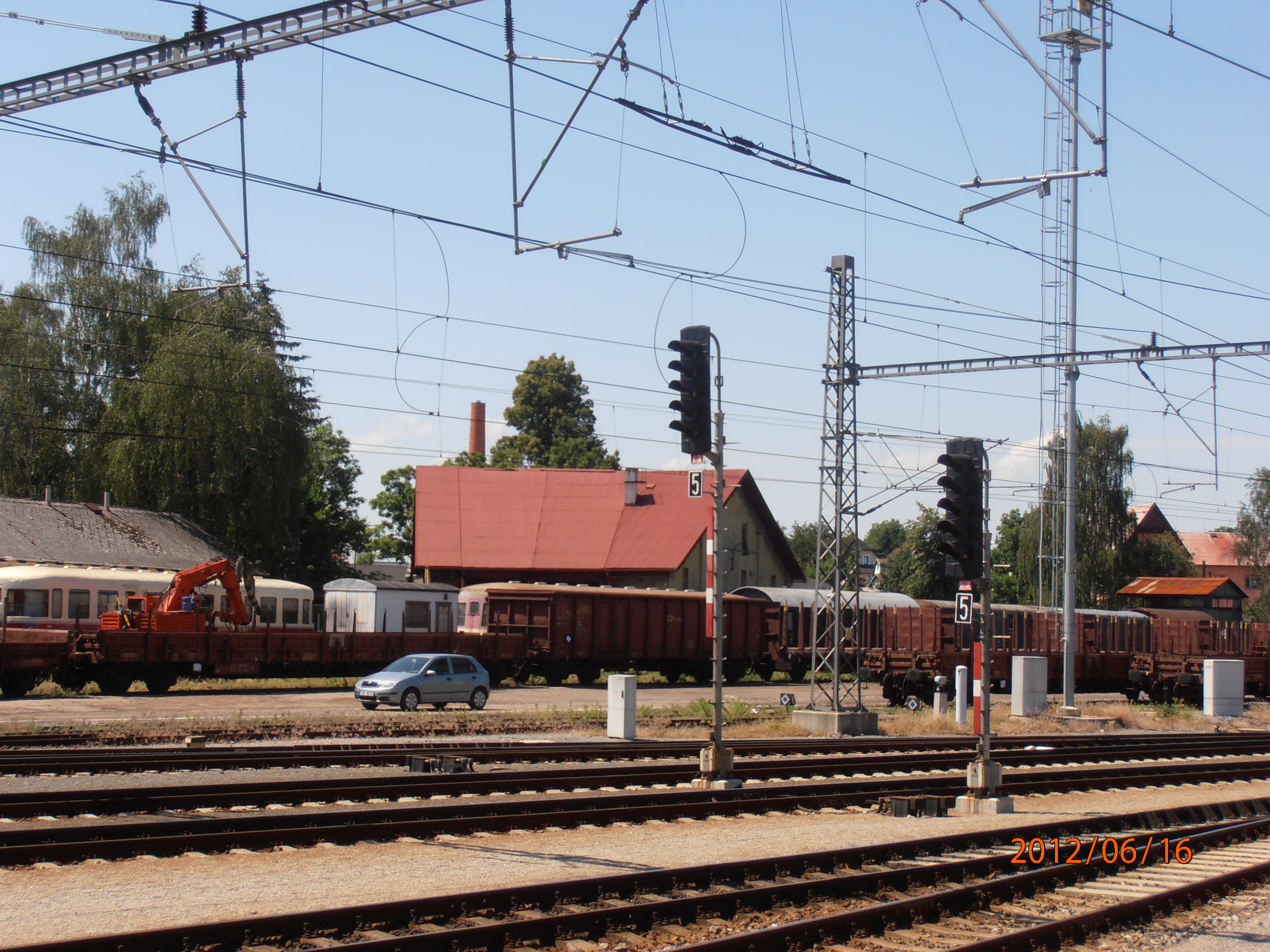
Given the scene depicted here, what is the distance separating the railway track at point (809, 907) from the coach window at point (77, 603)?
1154 inches

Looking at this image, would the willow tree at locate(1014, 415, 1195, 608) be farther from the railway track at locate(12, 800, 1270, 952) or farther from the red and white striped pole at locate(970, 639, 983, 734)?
the railway track at locate(12, 800, 1270, 952)

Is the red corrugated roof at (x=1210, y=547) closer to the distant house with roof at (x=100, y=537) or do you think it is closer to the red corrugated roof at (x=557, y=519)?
the red corrugated roof at (x=557, y=519)

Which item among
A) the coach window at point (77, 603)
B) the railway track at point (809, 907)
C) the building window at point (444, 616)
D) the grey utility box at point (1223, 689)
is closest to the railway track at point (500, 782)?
the railway track at point (809, 907)

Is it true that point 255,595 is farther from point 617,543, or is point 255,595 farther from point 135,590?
point 617,543

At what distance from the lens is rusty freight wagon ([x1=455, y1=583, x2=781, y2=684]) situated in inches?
1601

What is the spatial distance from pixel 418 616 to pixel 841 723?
21499mm

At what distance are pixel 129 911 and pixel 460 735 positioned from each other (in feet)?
51.3

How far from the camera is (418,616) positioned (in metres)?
44.0

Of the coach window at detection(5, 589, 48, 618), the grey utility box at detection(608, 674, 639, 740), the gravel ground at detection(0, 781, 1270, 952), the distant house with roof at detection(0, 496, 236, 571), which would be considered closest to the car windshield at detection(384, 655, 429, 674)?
the grey utility box at detection(608, 674, 639, 740)

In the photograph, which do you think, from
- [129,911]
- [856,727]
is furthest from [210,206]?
[856,727]

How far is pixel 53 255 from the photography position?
50188 millimetres

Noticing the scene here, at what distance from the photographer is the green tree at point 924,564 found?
8262cm

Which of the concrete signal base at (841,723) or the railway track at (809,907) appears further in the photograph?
the concrete signal base at (841,723)
